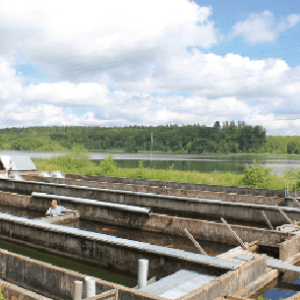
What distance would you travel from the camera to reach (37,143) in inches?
2849

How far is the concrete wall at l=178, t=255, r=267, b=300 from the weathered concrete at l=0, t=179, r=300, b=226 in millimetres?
7543

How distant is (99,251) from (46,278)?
2.55m

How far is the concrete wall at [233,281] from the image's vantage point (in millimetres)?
6131

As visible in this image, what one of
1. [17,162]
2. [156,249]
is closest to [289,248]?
[156,249]

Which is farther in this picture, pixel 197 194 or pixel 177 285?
pixel 197 194

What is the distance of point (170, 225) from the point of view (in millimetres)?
14328

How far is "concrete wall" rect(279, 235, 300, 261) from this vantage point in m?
10.0

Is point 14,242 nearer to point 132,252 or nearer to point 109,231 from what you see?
point 109,231

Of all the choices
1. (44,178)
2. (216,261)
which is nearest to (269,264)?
(216,261)

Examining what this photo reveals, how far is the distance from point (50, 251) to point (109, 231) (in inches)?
149

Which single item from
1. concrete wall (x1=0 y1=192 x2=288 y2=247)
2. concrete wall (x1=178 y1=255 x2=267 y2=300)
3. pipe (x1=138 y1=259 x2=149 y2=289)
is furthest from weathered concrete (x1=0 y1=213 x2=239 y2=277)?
concrete wall (x1=0 y1=192 x2=288 y2=247)

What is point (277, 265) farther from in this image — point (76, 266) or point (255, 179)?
point (255, 179)

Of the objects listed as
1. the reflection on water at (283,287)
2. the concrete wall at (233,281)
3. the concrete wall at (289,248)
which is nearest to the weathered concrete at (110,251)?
the concrete wall at (233,281)

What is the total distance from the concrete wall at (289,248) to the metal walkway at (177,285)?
2.97 metres
